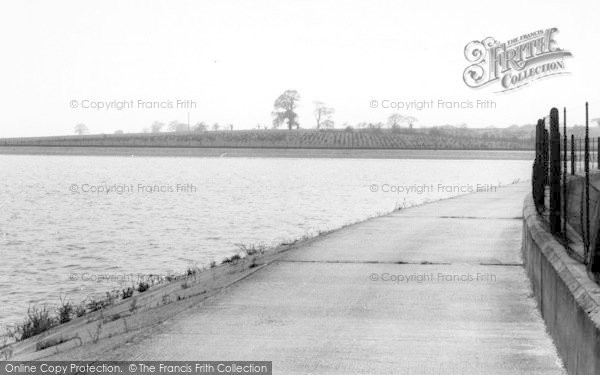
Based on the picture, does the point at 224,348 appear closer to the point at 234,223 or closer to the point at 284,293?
the point at 284,293

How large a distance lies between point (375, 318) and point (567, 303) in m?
2.70

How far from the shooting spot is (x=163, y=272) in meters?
18.7

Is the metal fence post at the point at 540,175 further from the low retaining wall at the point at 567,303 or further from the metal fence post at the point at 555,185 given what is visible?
the metal fence post at the point at 555,185

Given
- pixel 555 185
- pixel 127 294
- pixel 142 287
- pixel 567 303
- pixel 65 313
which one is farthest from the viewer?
pixel 142 287

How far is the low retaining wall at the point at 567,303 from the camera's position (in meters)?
5.65

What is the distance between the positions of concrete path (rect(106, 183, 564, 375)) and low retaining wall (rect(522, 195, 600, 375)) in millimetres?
262

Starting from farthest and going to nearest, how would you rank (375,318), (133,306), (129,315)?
(133,306), (129,315), (375,318)

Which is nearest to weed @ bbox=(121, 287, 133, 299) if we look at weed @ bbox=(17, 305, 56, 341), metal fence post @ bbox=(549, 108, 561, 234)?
weed @ bbox=(17, 305, 56, 341)

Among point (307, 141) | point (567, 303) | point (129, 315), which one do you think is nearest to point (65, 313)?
point (129, 315)

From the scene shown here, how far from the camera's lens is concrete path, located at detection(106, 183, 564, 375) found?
7.54 m

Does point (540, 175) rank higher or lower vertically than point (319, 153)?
higher

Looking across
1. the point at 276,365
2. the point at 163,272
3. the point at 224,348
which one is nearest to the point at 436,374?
the point at 276,365

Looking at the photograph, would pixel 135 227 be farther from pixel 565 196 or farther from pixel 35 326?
pixel 565 196

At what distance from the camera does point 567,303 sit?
6785 millimetres
